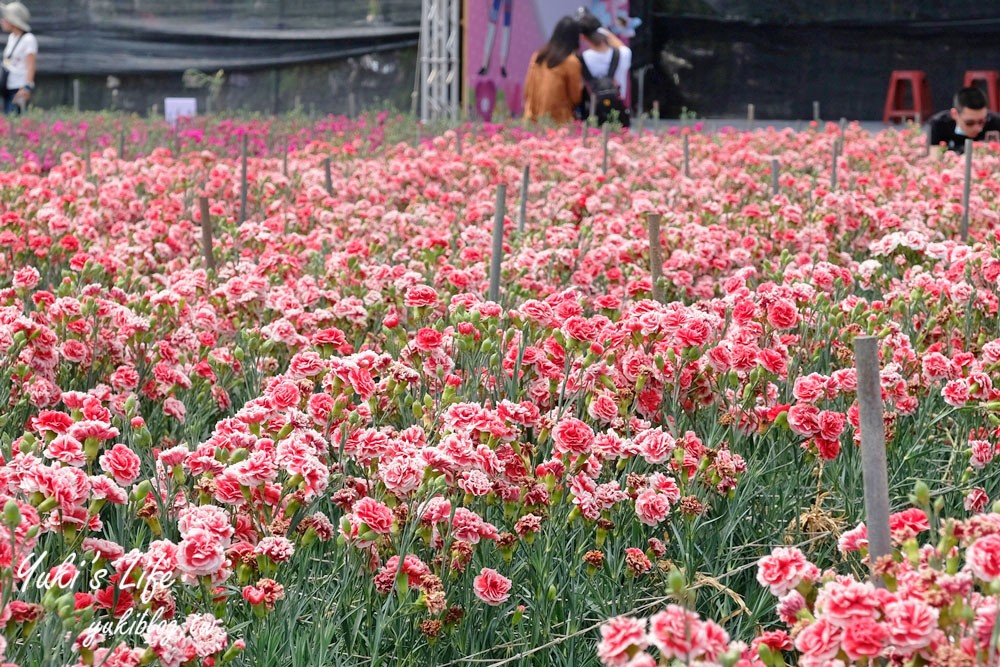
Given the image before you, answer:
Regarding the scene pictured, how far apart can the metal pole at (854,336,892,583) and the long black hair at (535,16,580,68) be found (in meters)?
11.7

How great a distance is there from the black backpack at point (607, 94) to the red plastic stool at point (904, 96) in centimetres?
603

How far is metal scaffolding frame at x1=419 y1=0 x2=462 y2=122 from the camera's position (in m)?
15.9

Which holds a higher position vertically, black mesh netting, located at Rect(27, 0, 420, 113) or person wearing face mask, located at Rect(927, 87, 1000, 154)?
black mesh netting, located at Rect(27, 0, 420, 113)

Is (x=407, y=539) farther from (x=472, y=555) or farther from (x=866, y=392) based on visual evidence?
(x=866, y=392)

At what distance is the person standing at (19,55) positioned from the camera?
40.3 feet

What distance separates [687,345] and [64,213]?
363 cm

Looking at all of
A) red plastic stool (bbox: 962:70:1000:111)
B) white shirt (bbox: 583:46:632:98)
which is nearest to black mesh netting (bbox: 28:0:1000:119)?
red plastic stool (bbox: 962:70:1000:111)

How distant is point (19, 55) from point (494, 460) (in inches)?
456

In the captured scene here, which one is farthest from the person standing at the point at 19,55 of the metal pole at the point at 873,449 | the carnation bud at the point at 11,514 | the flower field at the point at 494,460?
the metal pole at the point at 873,449

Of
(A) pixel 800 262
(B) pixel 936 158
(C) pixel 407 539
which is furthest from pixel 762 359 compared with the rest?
(B) pixel 936 158

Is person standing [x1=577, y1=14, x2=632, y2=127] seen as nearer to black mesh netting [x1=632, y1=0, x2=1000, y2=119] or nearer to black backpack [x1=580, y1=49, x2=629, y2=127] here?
black backpack [x1=580, y1=49, x2=629, y2=127]

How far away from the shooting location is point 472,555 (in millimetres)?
2252

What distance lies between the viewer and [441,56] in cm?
1645

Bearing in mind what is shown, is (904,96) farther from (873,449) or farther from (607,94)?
(873,449)
